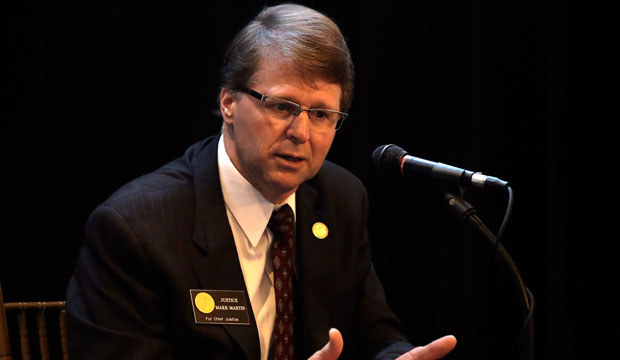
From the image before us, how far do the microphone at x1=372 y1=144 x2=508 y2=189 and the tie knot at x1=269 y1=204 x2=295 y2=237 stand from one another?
543 mm

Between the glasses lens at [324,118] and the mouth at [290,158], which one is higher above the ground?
the glasses lens at [324,118]

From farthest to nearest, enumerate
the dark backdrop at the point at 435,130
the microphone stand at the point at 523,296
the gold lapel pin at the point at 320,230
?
1. the dark backdrop at the point at 435,130
2. the gold lapel pin at the point at 320,230
3. the microphone stand at the point at 523,296

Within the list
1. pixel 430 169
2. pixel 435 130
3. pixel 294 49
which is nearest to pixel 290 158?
pixel 294 49

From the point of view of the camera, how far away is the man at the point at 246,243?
1.93 m

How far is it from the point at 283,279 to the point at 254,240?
6.0 inches

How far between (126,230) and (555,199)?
6.84ft

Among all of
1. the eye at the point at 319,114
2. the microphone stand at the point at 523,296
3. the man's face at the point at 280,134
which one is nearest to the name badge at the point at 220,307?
the man's face at the point at 280,134

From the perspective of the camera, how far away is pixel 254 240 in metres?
2.14

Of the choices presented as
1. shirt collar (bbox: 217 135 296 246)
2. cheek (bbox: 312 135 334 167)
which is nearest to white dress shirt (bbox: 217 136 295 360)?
shirt collar (bbox: 217 135 296 246)

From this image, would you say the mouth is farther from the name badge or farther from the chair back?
the chair back

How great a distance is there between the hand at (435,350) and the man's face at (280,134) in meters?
0.63

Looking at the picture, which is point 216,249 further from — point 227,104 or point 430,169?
point 430,169

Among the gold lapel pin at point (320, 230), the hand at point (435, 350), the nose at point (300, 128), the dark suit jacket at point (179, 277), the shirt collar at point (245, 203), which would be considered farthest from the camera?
the gold lapel pin at point (320, 230)

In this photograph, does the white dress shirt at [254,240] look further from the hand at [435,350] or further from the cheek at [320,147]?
the hand at [435,350]
